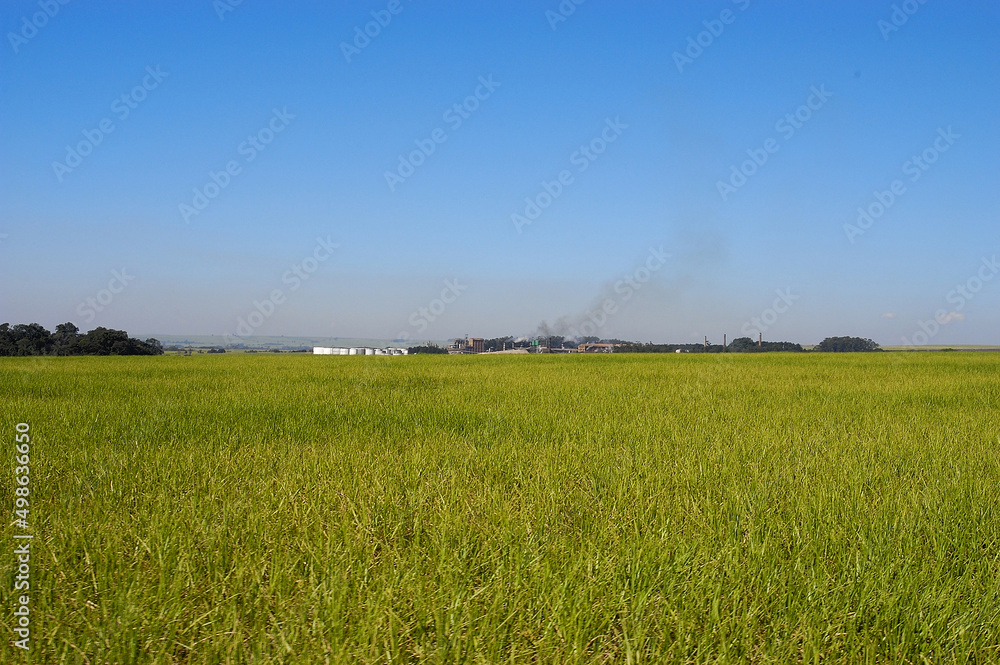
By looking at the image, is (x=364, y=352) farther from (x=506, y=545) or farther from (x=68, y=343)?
A: (x=506, y=545)

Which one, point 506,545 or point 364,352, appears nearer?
point 506,545

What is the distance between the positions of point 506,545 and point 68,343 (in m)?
49.4

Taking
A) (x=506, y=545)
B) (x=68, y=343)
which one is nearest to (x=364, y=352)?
(x=68, y=343)

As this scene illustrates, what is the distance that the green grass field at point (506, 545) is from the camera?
1.73 metres

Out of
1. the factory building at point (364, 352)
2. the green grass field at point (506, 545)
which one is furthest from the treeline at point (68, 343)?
the green grass field at point (506, 545)

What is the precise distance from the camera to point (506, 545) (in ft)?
7.76

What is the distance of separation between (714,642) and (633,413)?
476 centimetres

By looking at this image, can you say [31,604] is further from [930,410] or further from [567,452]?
[930,410]

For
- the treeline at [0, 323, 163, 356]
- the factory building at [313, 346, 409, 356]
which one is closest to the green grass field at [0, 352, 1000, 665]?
the factory building at [313, 346, 409, 356]

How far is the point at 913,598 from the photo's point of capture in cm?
194

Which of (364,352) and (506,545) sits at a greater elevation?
(364,352)

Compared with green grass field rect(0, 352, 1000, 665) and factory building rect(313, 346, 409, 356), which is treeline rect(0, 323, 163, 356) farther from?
green grass field rect(0, 352, 1000, 665)

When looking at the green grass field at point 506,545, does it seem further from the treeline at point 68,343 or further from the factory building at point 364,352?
the treeline at point 68,343

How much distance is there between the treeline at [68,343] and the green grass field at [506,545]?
37.8 m
